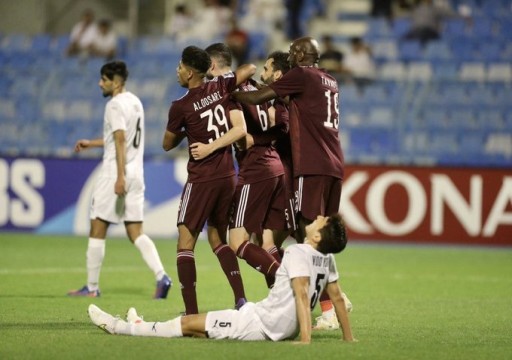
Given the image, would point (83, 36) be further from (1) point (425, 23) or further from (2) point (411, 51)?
(1) point (425, 23)

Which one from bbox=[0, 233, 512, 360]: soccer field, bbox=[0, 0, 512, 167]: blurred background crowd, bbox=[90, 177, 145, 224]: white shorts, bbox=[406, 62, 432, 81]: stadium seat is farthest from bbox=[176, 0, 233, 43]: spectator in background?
bbox=[90, 177, 145, 224]: white shorts

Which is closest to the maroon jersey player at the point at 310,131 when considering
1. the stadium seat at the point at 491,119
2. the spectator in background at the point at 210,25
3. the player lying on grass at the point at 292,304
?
the player lying on grass at the point at 292,304

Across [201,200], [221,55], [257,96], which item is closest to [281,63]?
[221,55]

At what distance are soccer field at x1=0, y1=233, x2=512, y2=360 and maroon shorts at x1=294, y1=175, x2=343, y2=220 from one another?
1.01 meters

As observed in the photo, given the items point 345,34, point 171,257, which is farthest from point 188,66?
point 345,34

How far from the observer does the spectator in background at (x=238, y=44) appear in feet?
71.7

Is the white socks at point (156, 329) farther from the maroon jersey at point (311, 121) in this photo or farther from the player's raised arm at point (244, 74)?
the player's raised arm at point (244, 74)

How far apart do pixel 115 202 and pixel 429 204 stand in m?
8.15

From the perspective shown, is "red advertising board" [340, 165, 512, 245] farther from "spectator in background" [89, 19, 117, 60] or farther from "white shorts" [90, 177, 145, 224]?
"white shorts" [90, 177, 145, 224]

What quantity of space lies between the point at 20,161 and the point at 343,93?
642 cm

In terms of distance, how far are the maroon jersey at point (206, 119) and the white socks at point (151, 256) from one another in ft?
7.86

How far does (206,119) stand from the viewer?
351 inches

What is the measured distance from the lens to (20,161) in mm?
18672

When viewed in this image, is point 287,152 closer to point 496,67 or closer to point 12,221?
point 12,221
